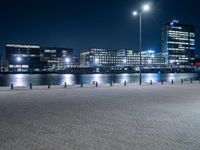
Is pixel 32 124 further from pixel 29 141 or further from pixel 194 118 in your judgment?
pixel 194 118

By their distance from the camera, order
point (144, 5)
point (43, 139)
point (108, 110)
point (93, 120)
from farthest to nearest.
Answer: point (144, 5) < point (108, 110) < point (93, 120) < point (43, 139)

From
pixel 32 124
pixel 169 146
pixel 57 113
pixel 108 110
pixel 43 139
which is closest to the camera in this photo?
pixel 169 146

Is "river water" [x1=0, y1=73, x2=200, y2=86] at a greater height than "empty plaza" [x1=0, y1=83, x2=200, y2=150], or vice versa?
"empty plaza" [x1=0, y1=83, x2=200, y2=150]

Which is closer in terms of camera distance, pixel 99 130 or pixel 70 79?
pixel 99 130

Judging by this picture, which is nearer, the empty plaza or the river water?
the empty plaza

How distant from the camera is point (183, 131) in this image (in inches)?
369

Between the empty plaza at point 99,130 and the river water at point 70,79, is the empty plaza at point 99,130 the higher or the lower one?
the higher one

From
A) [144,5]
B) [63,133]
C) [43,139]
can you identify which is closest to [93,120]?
[63,133]

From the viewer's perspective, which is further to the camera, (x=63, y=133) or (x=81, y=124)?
(x=81, y=124)

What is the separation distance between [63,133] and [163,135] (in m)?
3.39

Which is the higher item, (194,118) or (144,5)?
(144,5)

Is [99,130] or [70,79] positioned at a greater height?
[99,130]

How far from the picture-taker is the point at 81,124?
34.7 ft

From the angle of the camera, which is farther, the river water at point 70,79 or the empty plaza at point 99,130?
the river water at point 70,79
